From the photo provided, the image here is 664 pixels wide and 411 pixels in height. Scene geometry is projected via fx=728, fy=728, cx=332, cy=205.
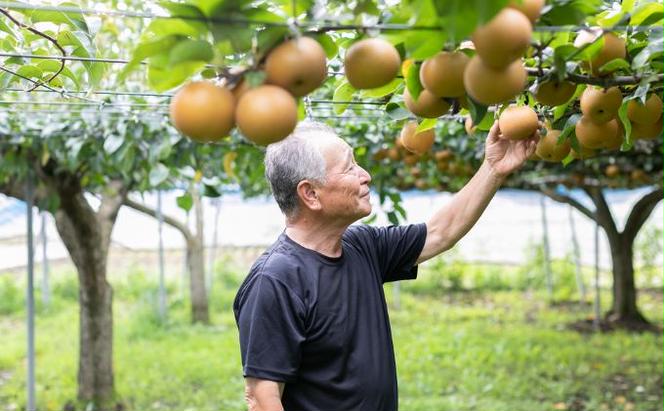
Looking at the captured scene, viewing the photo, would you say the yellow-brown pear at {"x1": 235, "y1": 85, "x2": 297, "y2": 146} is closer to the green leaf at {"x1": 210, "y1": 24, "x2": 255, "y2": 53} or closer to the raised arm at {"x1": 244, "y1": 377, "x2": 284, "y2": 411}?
the green leaf at {"x1": 210, "y1": 24, "x2": 255, "y2": 53}

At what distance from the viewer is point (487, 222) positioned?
40.8ft

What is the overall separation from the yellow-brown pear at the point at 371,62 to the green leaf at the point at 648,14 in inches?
16.0

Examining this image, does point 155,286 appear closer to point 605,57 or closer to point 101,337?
point 101,337

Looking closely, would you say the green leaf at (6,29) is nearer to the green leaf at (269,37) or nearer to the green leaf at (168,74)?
the green leaf at (168,74)

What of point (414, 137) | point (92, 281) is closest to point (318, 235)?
point (414, 137)

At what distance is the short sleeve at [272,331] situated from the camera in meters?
1.38

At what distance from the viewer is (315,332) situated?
4.75 feet

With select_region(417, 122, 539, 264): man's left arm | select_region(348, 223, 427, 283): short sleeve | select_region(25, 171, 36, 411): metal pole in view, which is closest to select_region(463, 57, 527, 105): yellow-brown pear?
select_region(417, 122, 539, 264): man's left arm

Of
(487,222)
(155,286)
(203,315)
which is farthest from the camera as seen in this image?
(487,222)

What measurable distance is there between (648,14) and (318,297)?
792 mm

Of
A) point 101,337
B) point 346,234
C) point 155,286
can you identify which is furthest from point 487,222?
point 346,234

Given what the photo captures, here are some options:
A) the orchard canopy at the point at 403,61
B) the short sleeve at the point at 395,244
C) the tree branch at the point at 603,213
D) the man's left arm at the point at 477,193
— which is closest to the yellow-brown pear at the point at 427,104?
the orchard canopy at the point at 403,61

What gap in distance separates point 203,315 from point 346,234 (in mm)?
6367

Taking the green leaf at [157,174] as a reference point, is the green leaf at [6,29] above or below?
above
